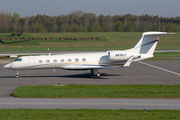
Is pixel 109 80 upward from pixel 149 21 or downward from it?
downward

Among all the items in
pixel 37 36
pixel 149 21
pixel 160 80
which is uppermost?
pixel 149 21

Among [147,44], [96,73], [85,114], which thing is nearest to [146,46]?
[147,44]

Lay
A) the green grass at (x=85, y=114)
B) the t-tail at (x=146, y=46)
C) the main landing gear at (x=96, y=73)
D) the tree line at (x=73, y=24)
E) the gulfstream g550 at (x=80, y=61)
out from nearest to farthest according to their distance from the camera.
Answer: the green grass at (x=85, y=114)
the gulfstream g550 at (x=80, y=61)
the main landing gear at (x=96, y=73)
the t-tail at (x=146, y=46)
the tree line at (x=73, y=24)

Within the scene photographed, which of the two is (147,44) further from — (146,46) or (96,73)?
(96,73)

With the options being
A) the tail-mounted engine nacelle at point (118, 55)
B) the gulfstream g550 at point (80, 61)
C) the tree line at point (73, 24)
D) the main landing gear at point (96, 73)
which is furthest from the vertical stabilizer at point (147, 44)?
the tree line at point (73, 24)

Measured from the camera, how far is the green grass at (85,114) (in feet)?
40.6

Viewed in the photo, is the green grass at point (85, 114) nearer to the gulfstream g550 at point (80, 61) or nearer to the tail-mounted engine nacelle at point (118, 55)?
the gulfstream g550 at point (80, 61)

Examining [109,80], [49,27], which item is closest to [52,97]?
[109,80]

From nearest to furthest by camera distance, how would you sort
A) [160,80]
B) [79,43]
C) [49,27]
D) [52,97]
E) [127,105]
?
[127,105] → [52,97] → [160,80] → [79,43] → [49,27]

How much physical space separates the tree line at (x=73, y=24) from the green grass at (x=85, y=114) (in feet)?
476

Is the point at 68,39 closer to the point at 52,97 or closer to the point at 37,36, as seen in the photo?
the point at 37,36

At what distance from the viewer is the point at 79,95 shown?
18.3 metres

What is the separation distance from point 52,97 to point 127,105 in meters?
5.93

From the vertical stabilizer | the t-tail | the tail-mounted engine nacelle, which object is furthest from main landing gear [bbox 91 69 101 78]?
the vertical stabilizer
